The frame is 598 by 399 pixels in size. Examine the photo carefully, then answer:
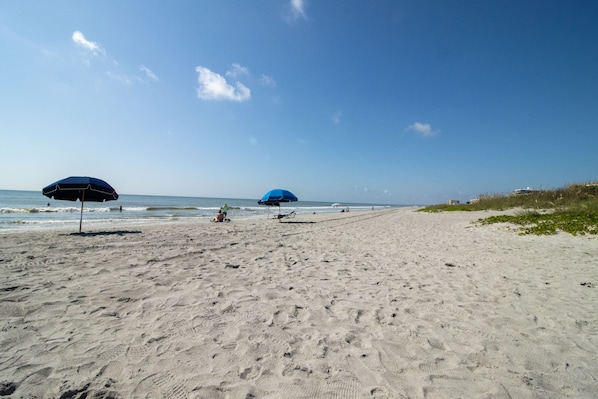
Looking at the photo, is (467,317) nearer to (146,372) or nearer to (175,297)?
(146,372)

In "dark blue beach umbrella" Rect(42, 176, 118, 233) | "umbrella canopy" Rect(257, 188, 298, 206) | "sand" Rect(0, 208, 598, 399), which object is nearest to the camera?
"sand" Rect(0, 208, 598, 399)

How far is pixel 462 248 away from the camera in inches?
301

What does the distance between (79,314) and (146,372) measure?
68.9 inches

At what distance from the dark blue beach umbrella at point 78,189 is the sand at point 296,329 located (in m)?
5.19

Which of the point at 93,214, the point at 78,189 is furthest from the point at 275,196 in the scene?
the point at 93,214

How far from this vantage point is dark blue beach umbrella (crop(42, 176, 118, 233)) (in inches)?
394

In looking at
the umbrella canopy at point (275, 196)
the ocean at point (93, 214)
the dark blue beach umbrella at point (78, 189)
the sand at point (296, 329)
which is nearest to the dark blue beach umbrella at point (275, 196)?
the umbrella canopy at point (275, 196)

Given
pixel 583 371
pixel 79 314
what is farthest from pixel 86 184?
pixel 583 371

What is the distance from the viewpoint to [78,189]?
388 inches

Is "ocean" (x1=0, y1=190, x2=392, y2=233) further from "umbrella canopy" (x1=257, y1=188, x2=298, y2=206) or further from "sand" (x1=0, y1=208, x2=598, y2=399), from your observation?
"sand" (x1=0, y1=208, x2=598, y2=399)

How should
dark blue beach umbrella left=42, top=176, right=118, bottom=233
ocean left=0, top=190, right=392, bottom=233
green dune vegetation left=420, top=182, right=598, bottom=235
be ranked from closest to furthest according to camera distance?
green dune vegetation left=420, top=182, right=598, bottom=235
dark blue beach umbrella left=42, top=176, right=118, bottom=233
ocean left=0, top=190, right=392, bottom=233

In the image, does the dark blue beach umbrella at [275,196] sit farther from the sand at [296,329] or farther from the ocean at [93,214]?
the sand at [296,329]

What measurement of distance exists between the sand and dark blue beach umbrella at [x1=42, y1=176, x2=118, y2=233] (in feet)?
17.0

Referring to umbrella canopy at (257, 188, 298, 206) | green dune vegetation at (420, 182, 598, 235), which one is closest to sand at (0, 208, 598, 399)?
green dune vegetation at (420, 182, 598, 235)
